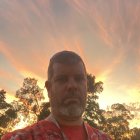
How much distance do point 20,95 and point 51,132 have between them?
44155 millimetres

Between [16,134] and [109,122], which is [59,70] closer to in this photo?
[16,134]

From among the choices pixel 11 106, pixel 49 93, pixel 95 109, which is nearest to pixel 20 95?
pixel 11 106

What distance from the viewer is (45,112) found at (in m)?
38.0

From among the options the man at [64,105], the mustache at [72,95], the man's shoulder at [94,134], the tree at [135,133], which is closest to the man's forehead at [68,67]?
the man at [64,105]

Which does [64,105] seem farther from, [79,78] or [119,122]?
[119,122]

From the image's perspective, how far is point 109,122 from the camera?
5347 centimetres

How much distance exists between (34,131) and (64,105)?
1.36 feet

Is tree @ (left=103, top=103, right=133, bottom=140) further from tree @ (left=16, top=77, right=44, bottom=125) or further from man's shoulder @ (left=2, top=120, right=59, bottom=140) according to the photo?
man's shoulder @ (left=2, top=120, right=59, bottom=140)

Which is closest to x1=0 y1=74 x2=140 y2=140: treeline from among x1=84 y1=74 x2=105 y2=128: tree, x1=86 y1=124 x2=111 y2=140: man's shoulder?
x1=84 y1=74 x2=105 y2=128: tree

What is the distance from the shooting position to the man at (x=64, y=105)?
3912mm

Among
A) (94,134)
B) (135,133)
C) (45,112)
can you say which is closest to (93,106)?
(45,112)

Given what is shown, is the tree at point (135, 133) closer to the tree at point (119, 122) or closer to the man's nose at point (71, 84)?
the tree at point (119, 122)

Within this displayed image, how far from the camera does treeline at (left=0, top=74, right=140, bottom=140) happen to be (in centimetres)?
4141

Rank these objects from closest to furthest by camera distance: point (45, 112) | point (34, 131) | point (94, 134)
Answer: point (34, 131), point (94, 134), point (45, 112)
